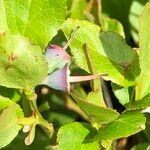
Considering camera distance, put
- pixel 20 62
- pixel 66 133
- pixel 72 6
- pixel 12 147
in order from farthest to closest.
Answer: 1. pixel 72 6
2. pixel 12 147
3. pixel 66 133
4. pixel 20 62

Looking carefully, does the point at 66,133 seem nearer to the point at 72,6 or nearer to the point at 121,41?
→ the point at 121,41

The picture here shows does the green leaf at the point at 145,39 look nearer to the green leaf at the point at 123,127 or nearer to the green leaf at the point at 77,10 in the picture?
the green leaf at the point at 123,127

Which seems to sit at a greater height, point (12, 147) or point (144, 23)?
point (144, 23)

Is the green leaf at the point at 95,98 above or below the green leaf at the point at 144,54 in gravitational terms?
below

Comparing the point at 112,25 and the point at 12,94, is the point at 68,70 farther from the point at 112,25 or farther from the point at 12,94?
the point at 112,25

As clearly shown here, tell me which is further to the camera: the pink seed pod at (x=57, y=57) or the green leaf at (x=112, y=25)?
the green leaf at (x=112, y=25)

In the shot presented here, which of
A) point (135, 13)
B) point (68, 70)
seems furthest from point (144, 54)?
point (135, 13)

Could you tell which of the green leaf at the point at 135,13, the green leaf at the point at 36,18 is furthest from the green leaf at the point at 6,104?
the green leaf at the point at 135,13

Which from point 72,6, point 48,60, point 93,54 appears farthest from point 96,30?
point 72,6
